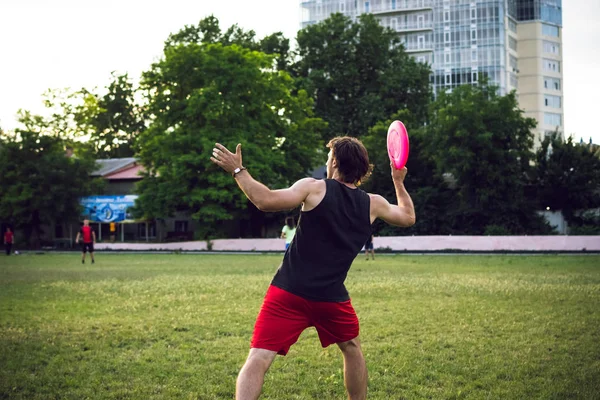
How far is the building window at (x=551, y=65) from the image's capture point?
112906 mm

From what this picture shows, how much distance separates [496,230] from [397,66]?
27759 millimetres

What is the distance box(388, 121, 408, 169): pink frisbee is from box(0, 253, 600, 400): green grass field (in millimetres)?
2238

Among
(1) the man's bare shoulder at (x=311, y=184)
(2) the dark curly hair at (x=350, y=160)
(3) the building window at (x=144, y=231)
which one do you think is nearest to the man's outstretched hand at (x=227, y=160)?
(1) the man's bare shoulder at (x=311, y=184)

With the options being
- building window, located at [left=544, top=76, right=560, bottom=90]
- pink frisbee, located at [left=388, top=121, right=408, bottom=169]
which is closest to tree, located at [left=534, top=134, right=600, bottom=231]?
pink frisbee, located at [left=388, top=121, right=408, bottom=169]

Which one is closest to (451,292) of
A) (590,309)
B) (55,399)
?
(590,309)

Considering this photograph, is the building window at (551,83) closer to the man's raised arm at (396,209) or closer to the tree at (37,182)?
the tree at (37,182)

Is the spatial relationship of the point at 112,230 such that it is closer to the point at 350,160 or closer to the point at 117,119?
the point at 117,119

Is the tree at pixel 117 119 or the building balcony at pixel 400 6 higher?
the building balcony at pixel 400 6

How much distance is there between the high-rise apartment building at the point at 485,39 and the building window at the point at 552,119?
0.46ft

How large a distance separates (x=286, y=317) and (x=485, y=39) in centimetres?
9900

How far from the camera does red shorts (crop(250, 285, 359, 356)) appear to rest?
5.39m

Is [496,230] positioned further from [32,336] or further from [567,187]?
[32,336]

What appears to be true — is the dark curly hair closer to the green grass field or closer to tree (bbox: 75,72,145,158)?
the green grass field

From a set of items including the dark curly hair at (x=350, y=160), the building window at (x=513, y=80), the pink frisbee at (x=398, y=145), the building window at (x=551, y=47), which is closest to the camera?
the dark curly hair at (x=350, y=160)
